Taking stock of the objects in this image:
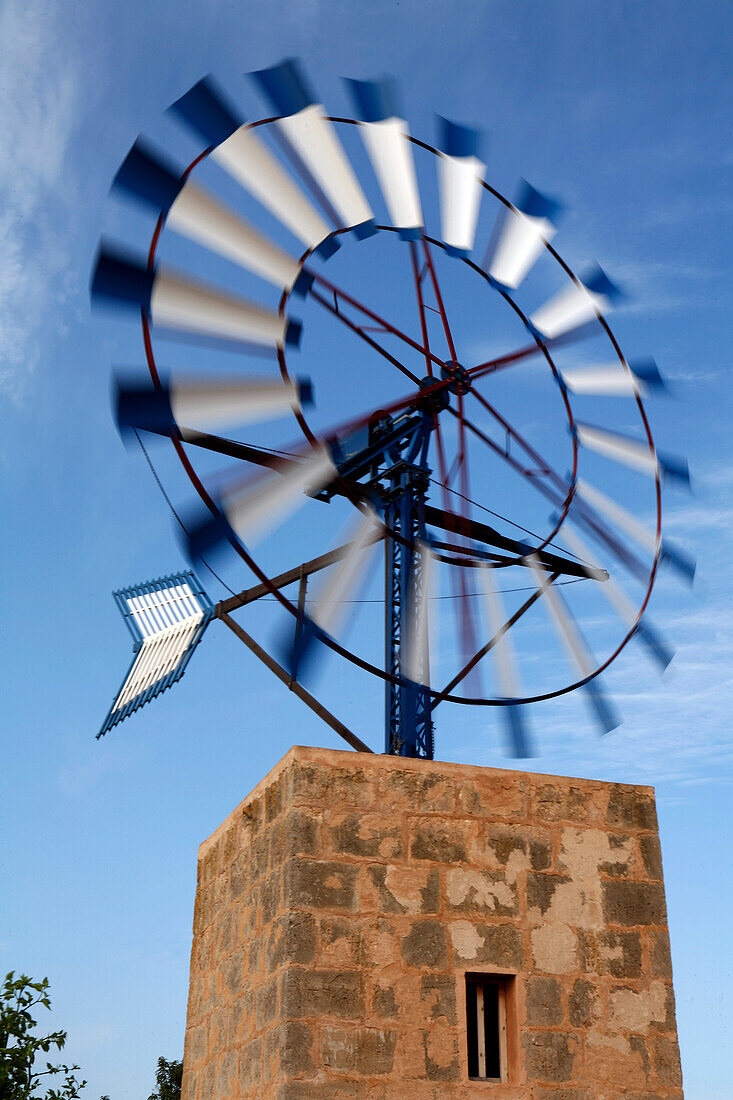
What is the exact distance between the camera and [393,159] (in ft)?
25.0

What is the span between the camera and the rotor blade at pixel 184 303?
21.3 feet

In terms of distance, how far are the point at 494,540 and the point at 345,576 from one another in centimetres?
165

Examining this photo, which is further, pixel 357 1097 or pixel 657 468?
pixel 657 468

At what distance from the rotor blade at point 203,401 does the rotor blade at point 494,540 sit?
2321 mm

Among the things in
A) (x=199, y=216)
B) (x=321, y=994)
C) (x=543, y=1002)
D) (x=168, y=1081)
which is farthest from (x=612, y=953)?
(x=168, y=1081)

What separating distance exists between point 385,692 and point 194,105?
4.42 meters

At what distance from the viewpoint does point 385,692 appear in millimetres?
8789

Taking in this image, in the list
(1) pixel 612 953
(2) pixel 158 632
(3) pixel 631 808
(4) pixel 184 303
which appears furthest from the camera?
(2) pixel 158 632

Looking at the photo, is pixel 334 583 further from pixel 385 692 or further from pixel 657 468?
pixel 657 468

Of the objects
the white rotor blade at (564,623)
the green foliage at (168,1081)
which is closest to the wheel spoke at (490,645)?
the white rotor blade at (564,623)

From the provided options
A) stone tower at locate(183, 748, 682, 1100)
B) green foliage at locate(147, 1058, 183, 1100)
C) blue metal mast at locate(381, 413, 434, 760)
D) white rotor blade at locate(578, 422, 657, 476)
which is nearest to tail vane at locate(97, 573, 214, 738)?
blue metal mast at locate(381, 413, 434, 760)

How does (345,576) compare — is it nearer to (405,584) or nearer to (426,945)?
(405,584)

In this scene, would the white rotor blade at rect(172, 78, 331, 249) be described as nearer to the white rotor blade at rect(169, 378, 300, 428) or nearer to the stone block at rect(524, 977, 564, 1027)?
the white rotor blade at rect(169, 378, 300, 428)

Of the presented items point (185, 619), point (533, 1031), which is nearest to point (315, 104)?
point (533, 1031)
